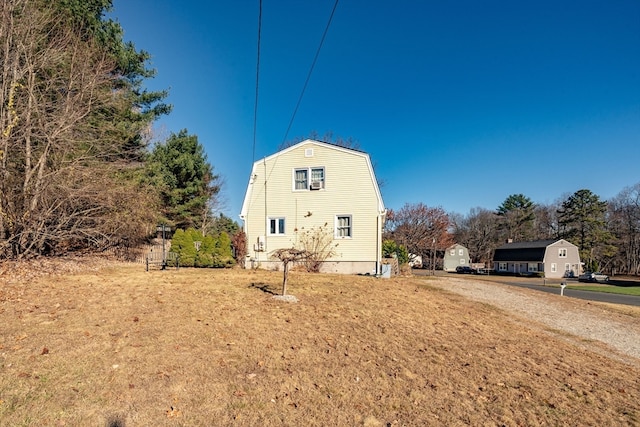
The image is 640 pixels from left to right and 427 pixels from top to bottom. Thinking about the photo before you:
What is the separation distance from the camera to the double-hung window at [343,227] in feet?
50.6

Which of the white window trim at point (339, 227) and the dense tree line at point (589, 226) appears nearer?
the white window trim at point (339, 227)

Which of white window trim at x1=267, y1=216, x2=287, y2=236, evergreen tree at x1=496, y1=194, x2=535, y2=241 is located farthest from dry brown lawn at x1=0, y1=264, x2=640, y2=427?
evergreen tree at x1=496, y1=194, x2=535, y2=241

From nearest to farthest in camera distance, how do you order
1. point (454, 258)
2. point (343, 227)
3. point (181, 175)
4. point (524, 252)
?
1. point (343, 227)
2. point (181, 175)
3. point (524, 252)
4. point (454, 258)

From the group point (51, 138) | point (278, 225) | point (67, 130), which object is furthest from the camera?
point (278, 225)

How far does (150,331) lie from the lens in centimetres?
509

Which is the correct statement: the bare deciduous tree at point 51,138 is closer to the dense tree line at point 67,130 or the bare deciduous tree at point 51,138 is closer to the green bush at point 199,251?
the dense tree line at point 67,130

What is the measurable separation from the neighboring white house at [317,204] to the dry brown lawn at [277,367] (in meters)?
7.85

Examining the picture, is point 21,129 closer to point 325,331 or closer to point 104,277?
point 104,277

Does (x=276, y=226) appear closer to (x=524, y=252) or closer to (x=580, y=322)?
(x=580, y=322)

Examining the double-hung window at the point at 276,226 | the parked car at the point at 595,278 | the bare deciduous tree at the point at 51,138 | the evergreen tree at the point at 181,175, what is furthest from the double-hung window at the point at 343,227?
the parked car at the point at 595,278

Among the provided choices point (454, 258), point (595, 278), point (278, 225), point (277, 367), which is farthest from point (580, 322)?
point (454, 258)

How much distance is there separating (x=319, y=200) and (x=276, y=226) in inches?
105

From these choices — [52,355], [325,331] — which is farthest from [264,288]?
[52,355]

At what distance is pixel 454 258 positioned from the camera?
6119cm
